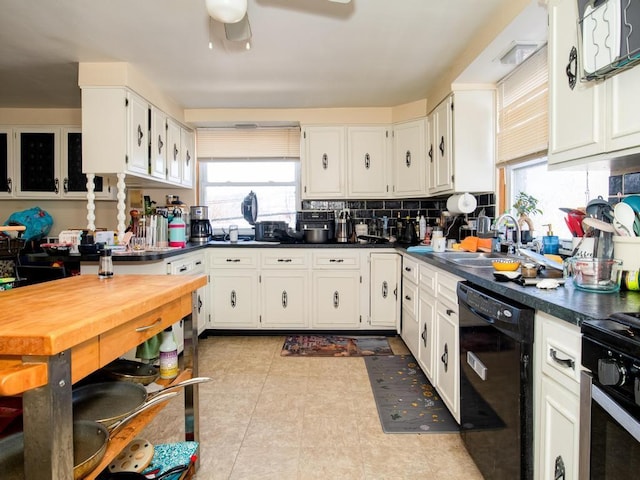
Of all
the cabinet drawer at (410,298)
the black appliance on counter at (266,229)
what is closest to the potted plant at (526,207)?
the cabinet drawer at (410,298)

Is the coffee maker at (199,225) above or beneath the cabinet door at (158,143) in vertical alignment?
beneath

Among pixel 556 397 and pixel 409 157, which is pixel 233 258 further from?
pixel 556 397

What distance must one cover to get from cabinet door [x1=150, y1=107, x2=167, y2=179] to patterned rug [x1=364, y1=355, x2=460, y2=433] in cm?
244

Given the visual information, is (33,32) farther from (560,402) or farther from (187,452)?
(560,402)

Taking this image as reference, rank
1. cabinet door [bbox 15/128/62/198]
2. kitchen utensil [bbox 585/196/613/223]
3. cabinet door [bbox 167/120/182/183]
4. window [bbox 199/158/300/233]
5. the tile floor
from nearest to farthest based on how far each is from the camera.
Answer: kitchen utensil [bbox 585/196/613/223] → the tile floor → cabinet door [bbox 167/120/182/183] → cabinet door [bbox 15/128/62/198] → window [bbox 199/158/300/233]

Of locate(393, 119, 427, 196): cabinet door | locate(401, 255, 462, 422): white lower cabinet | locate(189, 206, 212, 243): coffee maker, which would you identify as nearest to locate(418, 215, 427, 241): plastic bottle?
locate(393, 119, 427, 196): cabinet door

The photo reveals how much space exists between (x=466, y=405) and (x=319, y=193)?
106 inches

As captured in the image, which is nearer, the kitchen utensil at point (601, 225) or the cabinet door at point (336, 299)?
the kitchen utensil at point (601, 225)

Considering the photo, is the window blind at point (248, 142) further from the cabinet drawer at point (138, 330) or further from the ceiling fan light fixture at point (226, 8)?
the cabinet drawer at point (138, 330)

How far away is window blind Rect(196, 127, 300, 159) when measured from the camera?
14.2ft

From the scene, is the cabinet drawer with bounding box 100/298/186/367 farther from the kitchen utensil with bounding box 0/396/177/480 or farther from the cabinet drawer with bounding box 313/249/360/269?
the cabinet drawer with bounding box 313/249/360/269

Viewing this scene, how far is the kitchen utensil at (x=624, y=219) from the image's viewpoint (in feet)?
4.65

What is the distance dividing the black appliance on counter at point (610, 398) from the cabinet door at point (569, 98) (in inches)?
30.8

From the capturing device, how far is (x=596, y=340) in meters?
0.92
